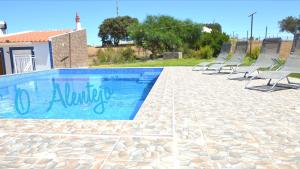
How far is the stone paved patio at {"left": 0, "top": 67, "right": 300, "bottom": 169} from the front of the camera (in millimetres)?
2713

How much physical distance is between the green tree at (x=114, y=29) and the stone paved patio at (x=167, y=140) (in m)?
52.9

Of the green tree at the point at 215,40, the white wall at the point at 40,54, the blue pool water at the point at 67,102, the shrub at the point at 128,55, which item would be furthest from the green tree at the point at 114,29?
the blue pool water at the point at 67,102

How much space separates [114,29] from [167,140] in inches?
2218

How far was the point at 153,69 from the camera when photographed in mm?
15688

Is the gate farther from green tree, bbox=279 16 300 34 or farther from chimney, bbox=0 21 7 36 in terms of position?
green tree, bbox=279 16 300 34

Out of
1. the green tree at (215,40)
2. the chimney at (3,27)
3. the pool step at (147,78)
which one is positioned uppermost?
the chimney at (3,27)

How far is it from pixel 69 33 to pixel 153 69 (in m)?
7.80

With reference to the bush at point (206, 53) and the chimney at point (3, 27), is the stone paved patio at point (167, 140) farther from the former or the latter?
the chimney at point (3, 27)

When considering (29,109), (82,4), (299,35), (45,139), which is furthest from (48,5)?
(45,139)

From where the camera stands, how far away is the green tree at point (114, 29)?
186 feet

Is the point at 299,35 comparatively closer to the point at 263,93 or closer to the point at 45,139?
the point at 263,93

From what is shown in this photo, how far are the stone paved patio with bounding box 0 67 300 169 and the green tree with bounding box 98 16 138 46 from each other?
52.9m

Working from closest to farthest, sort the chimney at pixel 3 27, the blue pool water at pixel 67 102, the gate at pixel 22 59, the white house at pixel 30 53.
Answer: the blue pool water at pixel 67 102, the gate at pixel 22 59, the white house at pixel 30 53, the chimney at pixel 3 27

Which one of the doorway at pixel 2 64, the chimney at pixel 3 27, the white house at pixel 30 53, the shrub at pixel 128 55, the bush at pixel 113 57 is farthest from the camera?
the shrub at pixel 128 55
